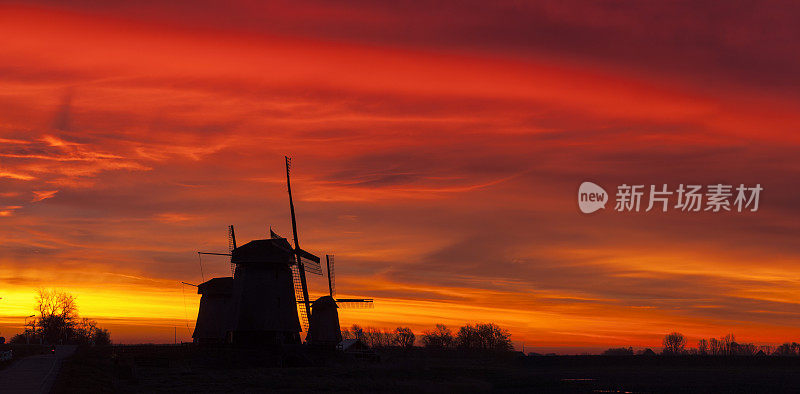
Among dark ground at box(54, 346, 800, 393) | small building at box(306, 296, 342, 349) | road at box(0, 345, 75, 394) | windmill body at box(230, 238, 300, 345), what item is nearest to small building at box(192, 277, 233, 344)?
dark ground at box(54, 346, 800, 393)

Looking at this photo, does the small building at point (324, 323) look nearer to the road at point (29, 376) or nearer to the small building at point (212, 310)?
the small building at point (212, 310)

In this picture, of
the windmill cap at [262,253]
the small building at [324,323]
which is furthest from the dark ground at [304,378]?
the windmill cap at [262,253]

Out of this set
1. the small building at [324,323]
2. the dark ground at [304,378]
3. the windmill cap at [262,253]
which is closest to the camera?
the dark ground at [304,378]

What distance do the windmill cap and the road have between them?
19.3 metres

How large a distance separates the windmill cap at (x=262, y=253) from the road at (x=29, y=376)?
19260 mm

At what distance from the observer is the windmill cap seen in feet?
262

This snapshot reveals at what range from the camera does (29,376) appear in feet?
186

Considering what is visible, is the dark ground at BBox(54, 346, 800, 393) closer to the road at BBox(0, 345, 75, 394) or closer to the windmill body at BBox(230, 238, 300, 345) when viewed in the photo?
the road at BBox(0, 345, 75, 394)

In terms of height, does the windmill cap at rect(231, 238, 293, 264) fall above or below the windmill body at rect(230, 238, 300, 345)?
above

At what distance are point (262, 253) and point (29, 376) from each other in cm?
2753

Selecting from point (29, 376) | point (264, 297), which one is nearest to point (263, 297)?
point (264, 297)

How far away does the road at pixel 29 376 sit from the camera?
47.7 m

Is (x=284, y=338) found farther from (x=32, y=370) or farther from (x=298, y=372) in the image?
(x=32, y=370)

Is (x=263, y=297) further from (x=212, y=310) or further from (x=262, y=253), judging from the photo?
(x=212, y=310)
